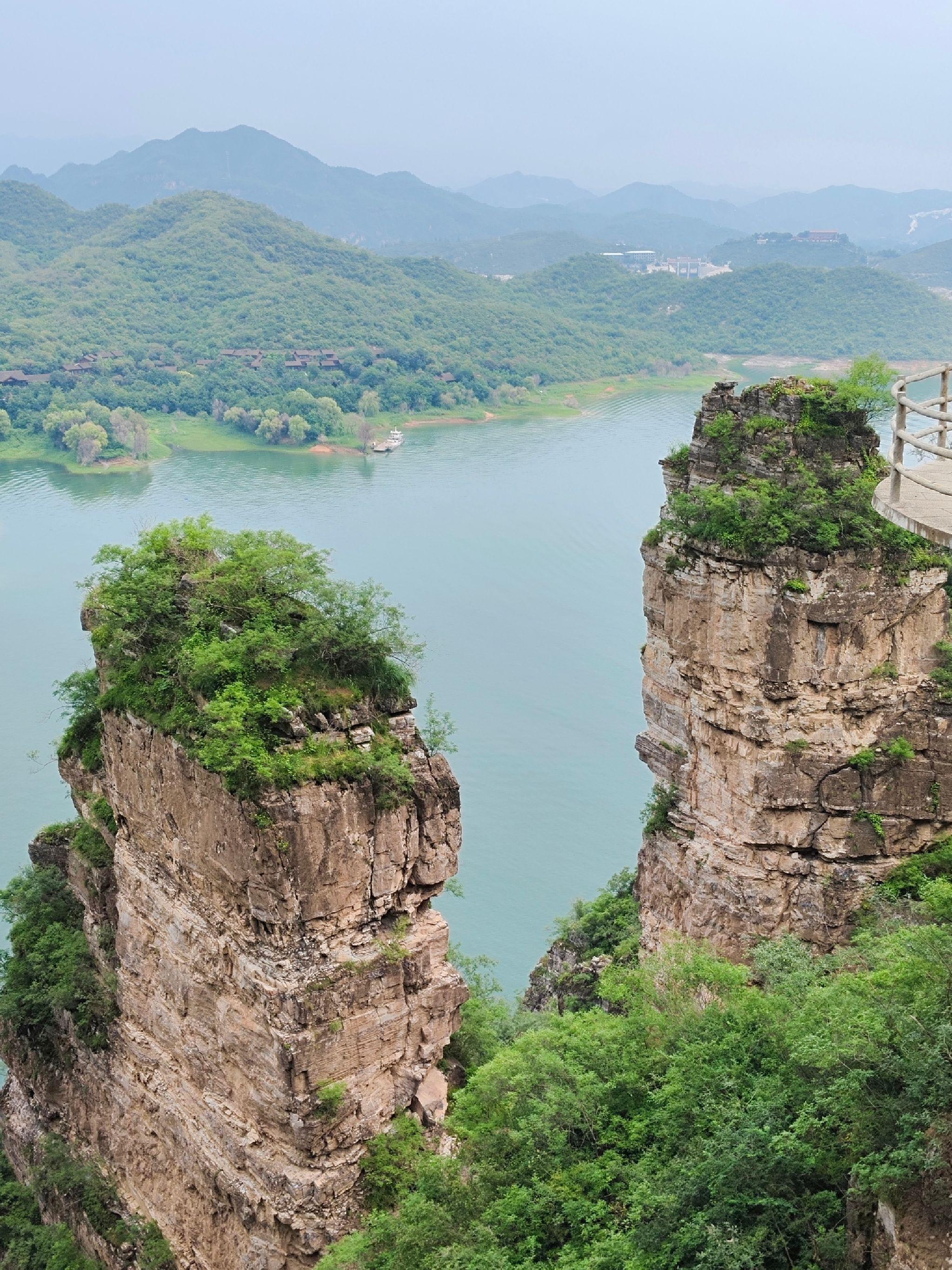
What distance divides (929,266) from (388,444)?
4240 cm

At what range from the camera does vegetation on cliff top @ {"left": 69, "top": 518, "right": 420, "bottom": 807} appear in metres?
9.18

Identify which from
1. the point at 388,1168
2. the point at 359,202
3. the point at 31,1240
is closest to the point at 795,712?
the point at 388,1168

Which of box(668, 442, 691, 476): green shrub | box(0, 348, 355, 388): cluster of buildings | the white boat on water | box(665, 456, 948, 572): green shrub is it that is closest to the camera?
box(665, 456, 948, 572): green shrub

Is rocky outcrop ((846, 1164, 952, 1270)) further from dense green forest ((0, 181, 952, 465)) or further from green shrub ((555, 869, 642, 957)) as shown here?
dense green forest ((0, 181, 952, 465))

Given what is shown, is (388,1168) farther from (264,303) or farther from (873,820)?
(264,303)

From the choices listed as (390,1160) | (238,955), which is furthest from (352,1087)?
(238,955)

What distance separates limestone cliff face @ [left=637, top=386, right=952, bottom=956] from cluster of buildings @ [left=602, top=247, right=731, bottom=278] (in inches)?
3461

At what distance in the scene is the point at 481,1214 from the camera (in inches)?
330

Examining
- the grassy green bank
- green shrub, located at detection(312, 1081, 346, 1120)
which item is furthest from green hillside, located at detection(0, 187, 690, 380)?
green shrub, located at detection(312, 1081, 346, 1120)

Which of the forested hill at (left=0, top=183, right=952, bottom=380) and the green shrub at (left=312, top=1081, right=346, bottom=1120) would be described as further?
the forested hill at (left=0, top=183, right=952, bottom=380)

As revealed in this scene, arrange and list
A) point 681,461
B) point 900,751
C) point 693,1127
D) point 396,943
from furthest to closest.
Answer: point 681,461
point 900,751
point 396,943
point 693,1127

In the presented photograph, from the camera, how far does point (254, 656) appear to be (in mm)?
9539

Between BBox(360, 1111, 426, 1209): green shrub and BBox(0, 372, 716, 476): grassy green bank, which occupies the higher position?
BBox(0, 372, 716, 476): grassy green bank

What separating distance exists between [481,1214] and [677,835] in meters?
5.61
